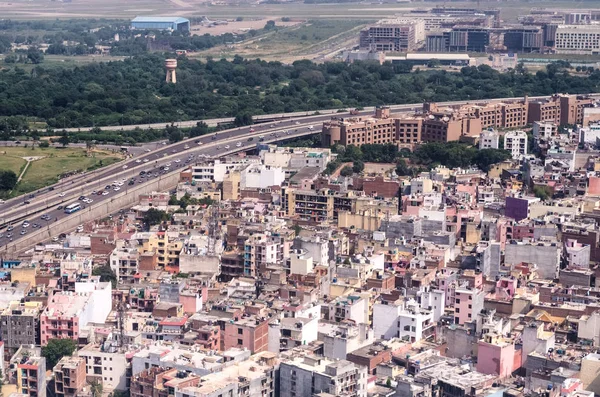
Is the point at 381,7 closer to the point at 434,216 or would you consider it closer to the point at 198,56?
the point at 198,56

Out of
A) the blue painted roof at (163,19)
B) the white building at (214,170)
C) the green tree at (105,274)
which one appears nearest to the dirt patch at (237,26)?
the blue painted roof at (163,19)

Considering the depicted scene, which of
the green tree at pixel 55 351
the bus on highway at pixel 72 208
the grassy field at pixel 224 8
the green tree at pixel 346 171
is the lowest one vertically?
the grassy field at pixel 224 8

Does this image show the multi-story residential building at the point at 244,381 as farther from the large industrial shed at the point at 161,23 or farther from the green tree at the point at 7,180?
the large industrial shed at the point at 161,23

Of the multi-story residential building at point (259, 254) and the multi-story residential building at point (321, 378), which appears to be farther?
the multi-story residential building at point (259, 254)

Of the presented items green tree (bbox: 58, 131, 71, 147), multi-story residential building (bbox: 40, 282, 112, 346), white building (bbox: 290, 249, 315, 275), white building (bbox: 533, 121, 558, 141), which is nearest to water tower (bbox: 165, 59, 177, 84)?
green tree (bbox: 58, 131, 71, 147)

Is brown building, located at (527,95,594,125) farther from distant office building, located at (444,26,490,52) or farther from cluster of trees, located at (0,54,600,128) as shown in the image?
distant office building, located at (444,26,490,52)

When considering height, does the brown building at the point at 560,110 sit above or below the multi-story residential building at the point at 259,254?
below

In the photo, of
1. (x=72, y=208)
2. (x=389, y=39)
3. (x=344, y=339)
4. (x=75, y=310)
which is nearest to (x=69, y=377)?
(x=75, y=310)
